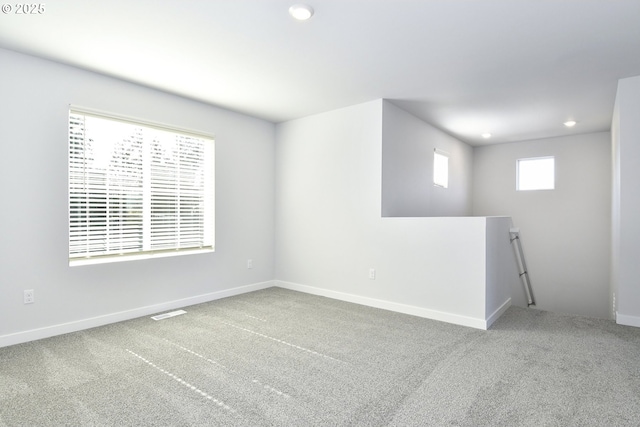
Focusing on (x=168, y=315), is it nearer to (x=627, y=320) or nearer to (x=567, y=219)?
(x=627, y=320)

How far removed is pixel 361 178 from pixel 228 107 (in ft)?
6.49

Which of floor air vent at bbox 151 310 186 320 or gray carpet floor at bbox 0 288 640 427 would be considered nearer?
gray carpet floor at bbox 0 288 640 427

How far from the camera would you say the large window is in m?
3.32

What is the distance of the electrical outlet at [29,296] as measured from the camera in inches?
116

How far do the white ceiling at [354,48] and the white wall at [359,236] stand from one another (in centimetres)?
62

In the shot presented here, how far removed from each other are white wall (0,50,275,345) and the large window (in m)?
0.12

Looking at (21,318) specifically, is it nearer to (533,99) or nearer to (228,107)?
(228,107)

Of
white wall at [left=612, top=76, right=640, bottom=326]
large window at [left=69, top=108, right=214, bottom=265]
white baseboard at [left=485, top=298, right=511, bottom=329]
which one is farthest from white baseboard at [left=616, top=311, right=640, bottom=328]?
large window at [left=69, top=108, right=214, bottom=265]

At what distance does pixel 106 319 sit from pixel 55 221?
1.07m

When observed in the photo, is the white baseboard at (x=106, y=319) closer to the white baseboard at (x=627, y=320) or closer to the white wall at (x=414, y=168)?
the white wall at (x=414, y=168)

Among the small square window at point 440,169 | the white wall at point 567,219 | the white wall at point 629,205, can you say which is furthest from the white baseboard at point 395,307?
the white wall at point 567,219

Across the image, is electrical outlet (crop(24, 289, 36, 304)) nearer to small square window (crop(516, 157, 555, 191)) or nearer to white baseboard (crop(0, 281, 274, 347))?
white baseboard (crop(0, 281, 274, 347))

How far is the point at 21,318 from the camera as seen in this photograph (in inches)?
115

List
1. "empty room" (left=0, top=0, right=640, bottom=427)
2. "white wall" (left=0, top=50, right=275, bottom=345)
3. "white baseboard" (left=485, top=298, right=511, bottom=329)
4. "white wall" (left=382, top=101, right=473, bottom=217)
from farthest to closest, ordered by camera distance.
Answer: "white wall" (left=382, top=101, right=473, bottom=217) → "white baseboard" (left=485, top=298, right=511, bottom=329) → "white wall" (left=0, top=50, right=275, bottom=345) → "empty room" (left=0, top=0, right=640, bottom=427)
